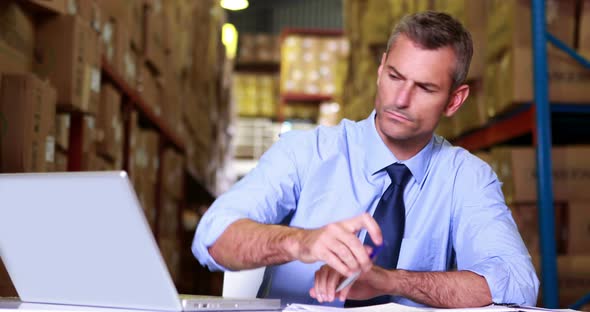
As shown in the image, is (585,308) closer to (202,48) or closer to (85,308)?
(85,308)

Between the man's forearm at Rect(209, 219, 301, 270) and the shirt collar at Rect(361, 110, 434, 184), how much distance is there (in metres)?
0.44

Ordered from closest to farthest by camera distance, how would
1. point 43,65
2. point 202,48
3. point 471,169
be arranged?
point 471,169 < point 43,65 < point 202,48

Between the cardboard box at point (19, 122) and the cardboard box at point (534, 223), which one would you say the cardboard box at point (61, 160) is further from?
the cardboard box at point (534, 223)

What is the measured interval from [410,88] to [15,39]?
1306mm

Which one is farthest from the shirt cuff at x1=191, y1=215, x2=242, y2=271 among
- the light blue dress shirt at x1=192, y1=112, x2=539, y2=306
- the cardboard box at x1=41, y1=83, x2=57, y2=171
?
the cardboard box at x1=41, y1=83, x2=57, y2=171

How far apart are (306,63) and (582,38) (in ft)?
28.2

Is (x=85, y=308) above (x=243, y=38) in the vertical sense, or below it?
below

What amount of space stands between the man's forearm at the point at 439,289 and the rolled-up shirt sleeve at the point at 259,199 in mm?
344

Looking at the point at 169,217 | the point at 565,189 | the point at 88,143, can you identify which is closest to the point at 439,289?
the point at 88,143

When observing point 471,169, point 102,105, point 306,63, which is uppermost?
point 306,63

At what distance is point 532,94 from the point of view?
3.42 meters

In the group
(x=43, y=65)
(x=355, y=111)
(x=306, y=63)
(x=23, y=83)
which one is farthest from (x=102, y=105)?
(x=306, y=63)

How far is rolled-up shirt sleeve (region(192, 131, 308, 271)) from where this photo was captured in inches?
57.8

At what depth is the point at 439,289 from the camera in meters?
1.43
